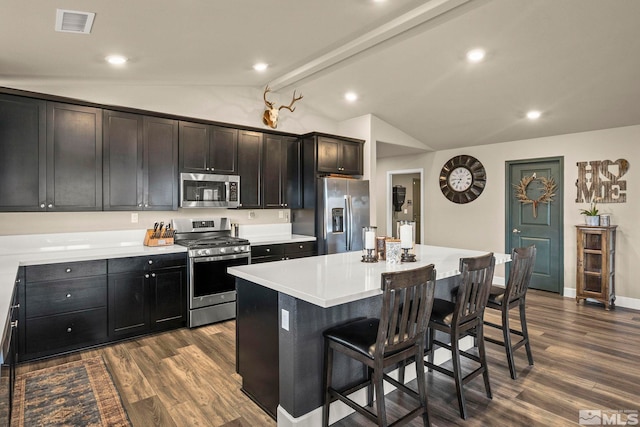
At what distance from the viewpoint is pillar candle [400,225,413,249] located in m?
2.78

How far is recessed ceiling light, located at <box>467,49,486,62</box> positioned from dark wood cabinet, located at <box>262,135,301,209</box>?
2503 millimetres

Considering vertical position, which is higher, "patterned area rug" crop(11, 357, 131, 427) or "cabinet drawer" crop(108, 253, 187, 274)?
"cabinet drawer" crop(108, 253, 187, 274)

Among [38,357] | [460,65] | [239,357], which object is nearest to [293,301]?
[239,357]

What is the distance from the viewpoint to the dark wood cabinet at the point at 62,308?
308cm

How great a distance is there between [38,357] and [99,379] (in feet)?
2.74

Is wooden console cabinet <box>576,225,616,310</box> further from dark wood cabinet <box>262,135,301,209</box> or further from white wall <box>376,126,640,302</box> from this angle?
dark wood cabinet <box>262,135,301,209</box>

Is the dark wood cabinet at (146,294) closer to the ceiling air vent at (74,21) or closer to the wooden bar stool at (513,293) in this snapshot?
the ceiling air vent at (74,21)

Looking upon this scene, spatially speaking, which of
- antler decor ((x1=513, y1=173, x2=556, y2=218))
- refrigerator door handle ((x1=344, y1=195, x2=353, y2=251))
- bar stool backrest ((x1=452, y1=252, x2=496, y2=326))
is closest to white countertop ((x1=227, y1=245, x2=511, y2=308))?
bar stool backrest ((x1=452, y1=252, x2=496, y2=326))

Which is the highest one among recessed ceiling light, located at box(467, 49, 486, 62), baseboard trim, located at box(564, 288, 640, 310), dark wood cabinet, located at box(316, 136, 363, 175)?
recessed ceiling light, located at box(467, 49, 486, 62)

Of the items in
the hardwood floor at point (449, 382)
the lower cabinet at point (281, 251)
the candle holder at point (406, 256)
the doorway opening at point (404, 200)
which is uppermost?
the doorway opening at point (404, 200)

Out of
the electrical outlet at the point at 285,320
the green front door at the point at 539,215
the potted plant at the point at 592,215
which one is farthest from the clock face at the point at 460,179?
the electrical outlet at the point at 285,320

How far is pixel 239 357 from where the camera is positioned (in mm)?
2637

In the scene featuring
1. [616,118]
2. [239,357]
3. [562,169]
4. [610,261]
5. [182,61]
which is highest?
[182,61]

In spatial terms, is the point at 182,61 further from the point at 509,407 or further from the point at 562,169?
the point at 562,169
